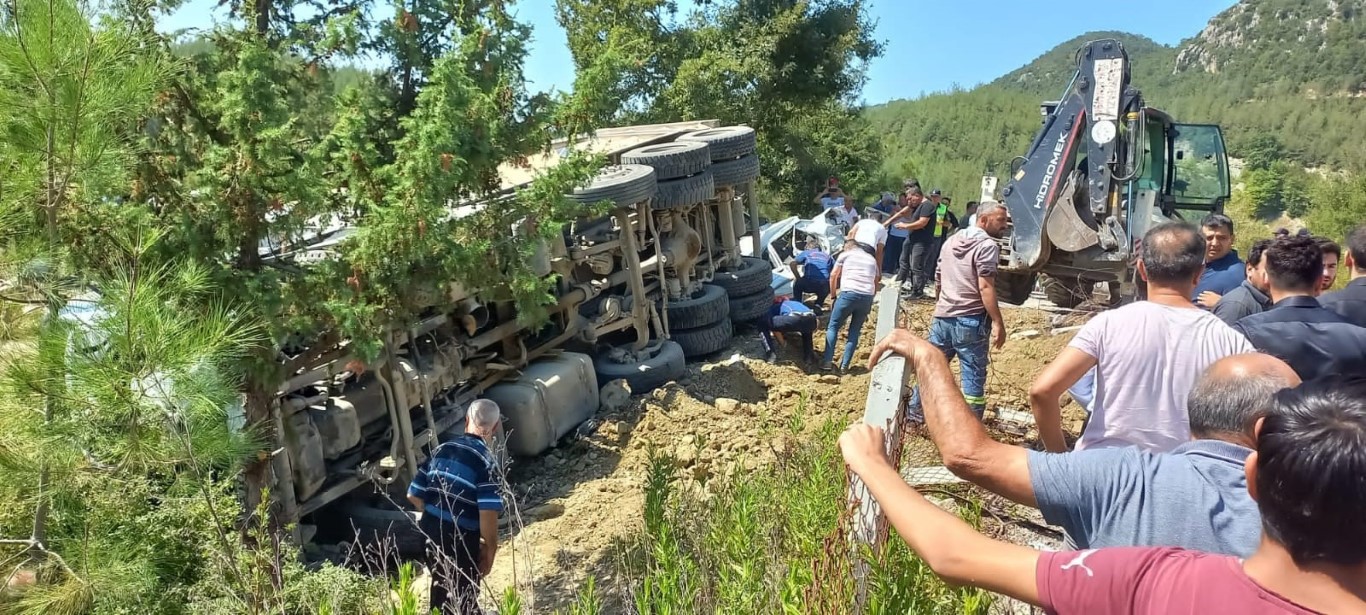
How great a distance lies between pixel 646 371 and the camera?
6867mm

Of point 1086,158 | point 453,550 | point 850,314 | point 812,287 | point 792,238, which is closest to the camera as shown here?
point 453,550

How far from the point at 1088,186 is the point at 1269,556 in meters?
7.49

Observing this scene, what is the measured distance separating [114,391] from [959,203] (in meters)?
38.4

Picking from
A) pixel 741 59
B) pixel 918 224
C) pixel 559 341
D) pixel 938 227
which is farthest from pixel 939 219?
pixel 741 59

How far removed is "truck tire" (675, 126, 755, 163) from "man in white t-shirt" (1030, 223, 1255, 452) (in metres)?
6.07

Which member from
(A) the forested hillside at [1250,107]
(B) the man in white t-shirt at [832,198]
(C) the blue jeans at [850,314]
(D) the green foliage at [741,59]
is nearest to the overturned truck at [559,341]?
(C) the blue jeans at [850,314]

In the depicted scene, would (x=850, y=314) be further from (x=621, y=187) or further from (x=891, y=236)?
Result: (x=891, y=236)

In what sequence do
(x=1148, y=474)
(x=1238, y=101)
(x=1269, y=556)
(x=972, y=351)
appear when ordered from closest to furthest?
(x=1269, y=556) → (x=1148, y=474) → (x=972, y=351) → (x=1238, y=101)

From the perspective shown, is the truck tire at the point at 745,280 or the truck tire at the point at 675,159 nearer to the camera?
the truck tire at the point at 675,159

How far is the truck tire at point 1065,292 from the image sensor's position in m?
9.08

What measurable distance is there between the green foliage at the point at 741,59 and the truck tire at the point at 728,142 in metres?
6.75

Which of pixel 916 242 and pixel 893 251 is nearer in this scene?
pixel 916 242

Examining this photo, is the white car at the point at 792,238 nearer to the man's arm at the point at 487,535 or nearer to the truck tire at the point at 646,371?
the truck tire at the point at 646,371

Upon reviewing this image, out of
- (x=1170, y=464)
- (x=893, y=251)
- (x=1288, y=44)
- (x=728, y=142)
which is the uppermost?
(x=1288, y=44)
